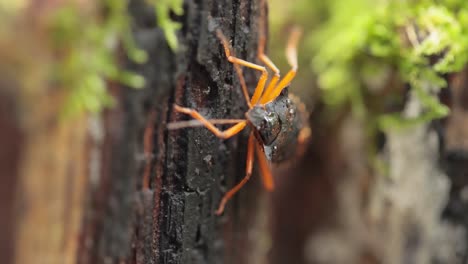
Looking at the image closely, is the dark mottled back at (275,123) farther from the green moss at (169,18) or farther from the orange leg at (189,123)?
the green moss at (169,18)

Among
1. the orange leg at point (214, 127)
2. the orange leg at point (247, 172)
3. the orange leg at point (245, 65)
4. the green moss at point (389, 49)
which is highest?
the green moss at point (389, 49)

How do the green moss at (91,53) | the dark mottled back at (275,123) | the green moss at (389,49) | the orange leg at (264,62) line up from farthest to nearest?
the green moss at (91,53) < the green moss at (389,49) < the orange leg at (264,62) < the dark mottled back at (275,123)

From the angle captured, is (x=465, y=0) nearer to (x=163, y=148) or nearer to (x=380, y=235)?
(x=380, y=235)

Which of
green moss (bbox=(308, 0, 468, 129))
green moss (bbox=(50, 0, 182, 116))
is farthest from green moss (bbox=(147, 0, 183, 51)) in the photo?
green moss (bbox=(308, 0, 468, 129))

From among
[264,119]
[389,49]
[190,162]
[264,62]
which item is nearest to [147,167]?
[190,162]

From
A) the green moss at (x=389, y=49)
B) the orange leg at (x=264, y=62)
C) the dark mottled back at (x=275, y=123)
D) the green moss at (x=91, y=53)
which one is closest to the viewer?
the dark mottled back at (x=275, y=123)

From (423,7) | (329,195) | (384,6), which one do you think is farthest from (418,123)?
(329,195)

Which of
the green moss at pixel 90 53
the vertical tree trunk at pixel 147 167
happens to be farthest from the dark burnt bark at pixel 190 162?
the green moss at pixel 90 53
